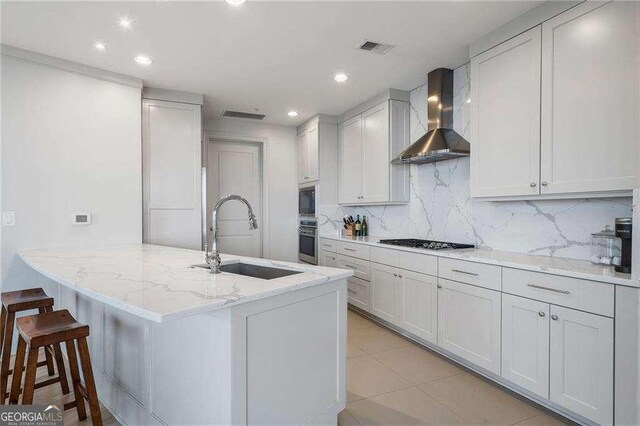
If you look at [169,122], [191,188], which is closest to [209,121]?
[169,122]

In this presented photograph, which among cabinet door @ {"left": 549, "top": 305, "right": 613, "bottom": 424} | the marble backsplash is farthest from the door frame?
cabinet door @ {"left": 549, "top": 305, "right": 613, "bottom": 424}

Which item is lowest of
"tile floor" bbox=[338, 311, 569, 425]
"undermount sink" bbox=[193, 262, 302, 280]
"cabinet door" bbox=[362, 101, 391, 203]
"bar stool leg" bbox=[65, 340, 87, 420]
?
"tile floor" bbox=[338, 311, 569, 425]

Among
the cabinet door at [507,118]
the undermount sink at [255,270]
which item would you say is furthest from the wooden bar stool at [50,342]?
the cabinet door at [507,118]

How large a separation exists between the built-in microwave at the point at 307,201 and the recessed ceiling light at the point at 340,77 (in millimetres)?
1657

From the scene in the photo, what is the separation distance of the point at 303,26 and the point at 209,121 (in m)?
2.81

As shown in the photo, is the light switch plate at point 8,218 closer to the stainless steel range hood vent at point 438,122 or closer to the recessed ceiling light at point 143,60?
the recessed ceiling light at point 143,60

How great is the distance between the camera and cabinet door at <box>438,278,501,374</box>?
7.61ft

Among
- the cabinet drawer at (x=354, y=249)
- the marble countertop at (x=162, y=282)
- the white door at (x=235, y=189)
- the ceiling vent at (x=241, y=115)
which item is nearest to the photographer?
the marble countertop at (x=162, y=282)

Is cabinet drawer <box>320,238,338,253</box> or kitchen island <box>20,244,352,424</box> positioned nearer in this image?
kitchen island <box>20,244,352,424</box>

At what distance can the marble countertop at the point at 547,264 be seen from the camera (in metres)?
1.75

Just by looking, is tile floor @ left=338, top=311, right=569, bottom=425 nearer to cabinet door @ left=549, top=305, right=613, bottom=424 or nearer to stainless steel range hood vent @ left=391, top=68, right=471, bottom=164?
cabinet door @ left=549, top=305, right=613, bottom=424

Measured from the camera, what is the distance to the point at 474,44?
266cm

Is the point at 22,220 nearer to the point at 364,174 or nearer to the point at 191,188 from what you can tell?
the point at 191,188

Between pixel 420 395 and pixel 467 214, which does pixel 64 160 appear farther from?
pixel 467 214
